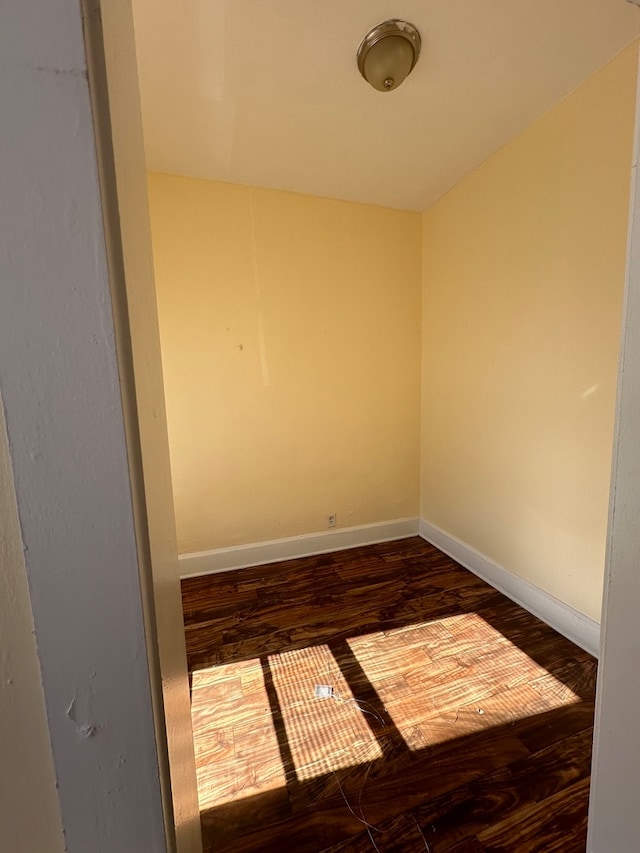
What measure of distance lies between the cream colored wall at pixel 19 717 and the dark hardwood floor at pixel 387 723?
84 cm

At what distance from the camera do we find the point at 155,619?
431 mm

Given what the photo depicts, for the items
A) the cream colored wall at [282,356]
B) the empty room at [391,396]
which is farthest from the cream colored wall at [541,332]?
the cream colored wall at [282,356]

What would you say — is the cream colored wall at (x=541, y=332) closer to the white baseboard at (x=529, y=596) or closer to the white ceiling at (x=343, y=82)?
the white baseboard at (x=529, y=596)

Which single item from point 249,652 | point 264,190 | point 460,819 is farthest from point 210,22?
point 460,819

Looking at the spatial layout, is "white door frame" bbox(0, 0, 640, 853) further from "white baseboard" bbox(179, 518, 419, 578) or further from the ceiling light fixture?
"white baseboard" bbox(179, 518, 419, 578)

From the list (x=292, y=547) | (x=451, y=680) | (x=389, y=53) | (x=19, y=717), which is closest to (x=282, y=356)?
(x=292, y=547)

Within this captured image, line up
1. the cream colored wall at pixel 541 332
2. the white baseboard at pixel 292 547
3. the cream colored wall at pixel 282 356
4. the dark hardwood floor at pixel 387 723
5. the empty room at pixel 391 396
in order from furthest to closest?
the white baseboard at pixel 292 547, the cream colored wall at pixel 282 356, the cream colored wall at pixel 541 332, the empty room at pixel 391 396, the dark hardwood floor at pixel 387 723

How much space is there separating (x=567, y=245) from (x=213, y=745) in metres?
2.46

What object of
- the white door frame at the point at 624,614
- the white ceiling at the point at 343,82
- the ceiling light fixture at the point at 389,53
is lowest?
the white door frame at the point at 624,614

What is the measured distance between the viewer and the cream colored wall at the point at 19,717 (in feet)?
1.19

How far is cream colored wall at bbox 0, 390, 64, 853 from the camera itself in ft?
1.19

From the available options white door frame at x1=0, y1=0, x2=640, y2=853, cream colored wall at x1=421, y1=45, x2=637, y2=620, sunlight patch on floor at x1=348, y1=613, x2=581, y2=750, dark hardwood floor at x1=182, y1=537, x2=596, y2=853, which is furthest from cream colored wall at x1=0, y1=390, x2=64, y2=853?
cream colored wall at x1=421, y1=45, x2=637, y2=620

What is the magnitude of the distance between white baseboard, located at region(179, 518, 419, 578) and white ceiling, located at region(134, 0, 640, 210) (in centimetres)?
235

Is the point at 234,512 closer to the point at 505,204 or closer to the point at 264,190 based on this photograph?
the point at 264,190
